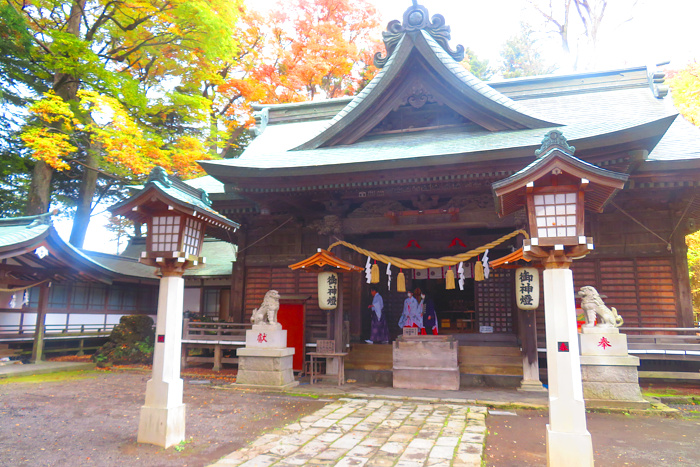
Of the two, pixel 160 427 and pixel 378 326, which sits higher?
pixel 378 326

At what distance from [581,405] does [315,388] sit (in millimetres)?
5876

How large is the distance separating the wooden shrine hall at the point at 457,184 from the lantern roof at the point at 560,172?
3.14 meters

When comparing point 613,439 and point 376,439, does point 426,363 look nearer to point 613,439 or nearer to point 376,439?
point 376,439

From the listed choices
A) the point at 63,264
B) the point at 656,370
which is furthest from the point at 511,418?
the point at 63,264

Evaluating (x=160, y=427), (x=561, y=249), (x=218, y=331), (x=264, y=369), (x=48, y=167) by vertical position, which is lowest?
(x=160, y=427)

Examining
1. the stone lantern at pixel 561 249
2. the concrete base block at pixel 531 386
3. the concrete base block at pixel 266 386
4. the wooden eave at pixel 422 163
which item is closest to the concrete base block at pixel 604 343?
the concrete base block at pixel 531 386

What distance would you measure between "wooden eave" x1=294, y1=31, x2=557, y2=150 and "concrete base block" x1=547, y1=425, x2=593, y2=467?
7309 mm

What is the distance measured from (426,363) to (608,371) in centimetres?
347

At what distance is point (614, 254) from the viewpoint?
10273 millimetres

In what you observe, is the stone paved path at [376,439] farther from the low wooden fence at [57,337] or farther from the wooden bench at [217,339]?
the low wooden fence at [57,337]

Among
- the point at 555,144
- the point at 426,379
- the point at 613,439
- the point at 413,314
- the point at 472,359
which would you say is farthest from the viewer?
the point at 413,314

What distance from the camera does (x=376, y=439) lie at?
19.2 feet

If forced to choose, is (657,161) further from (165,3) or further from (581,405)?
(165,3)

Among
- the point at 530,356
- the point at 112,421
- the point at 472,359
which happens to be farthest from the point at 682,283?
the point at 112,421
